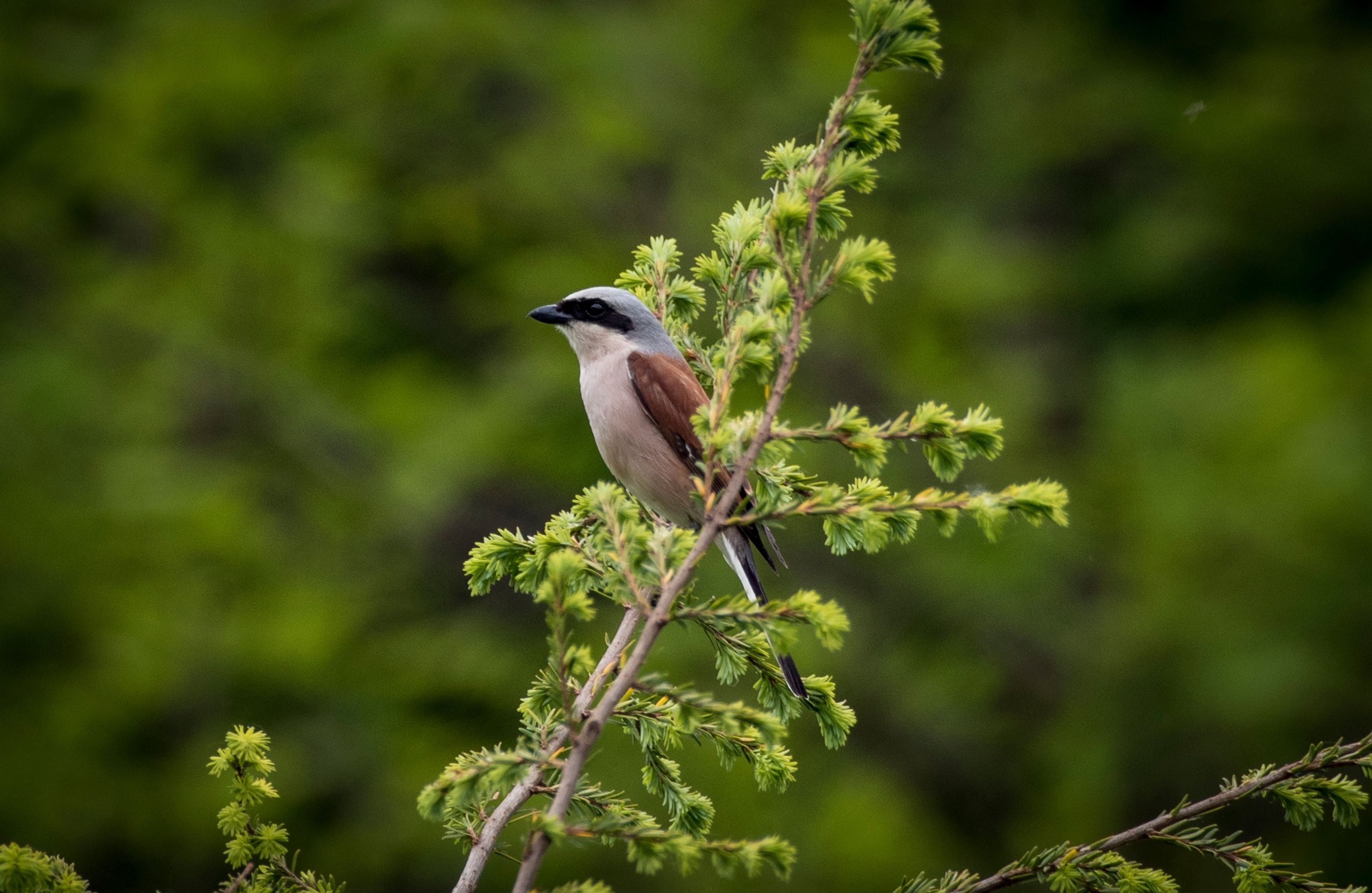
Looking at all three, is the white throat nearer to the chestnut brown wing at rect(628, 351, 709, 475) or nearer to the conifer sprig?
the chestnut brown wing at rect(628, 351, 709, 475)

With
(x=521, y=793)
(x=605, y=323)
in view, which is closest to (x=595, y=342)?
(x=605, y=323)

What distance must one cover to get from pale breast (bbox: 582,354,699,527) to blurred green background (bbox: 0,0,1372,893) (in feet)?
17.3

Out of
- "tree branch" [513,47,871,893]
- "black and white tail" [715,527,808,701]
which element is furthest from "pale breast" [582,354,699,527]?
"tree branch" [513,47,871,893]

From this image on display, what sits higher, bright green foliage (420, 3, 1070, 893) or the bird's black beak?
the bird's black beak

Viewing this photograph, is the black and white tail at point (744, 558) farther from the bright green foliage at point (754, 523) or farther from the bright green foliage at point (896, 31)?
the bright green foliage at point (896, 31)

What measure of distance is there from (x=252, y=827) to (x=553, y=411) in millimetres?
7890

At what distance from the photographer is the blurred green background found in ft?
31.4

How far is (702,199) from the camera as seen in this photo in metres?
11.1

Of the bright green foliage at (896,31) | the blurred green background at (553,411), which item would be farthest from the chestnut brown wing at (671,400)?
the blurred green background at (553,411)

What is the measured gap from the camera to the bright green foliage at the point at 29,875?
1.90 metres

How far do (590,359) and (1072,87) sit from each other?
1089cm

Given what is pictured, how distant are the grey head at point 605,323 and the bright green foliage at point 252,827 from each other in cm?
229

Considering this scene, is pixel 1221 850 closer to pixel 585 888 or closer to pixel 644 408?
pixel 585 888

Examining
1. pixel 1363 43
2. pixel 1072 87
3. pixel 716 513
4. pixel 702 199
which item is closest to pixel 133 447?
pixel 702 199
